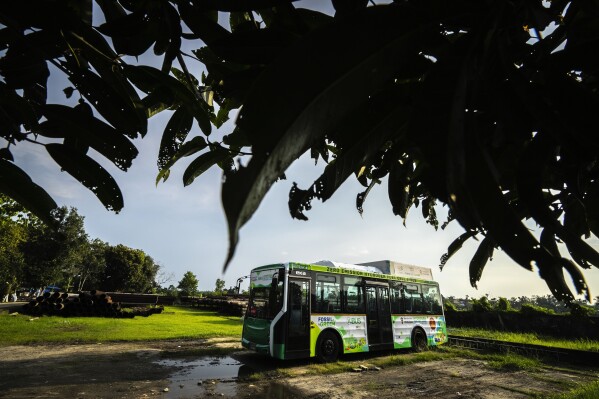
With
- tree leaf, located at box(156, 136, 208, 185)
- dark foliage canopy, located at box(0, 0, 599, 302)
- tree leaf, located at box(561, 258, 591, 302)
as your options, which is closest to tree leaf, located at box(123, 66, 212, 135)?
dark foliage canopy, located at box(0, 0, 599, 302)

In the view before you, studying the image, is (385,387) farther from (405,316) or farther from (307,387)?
(405,316)

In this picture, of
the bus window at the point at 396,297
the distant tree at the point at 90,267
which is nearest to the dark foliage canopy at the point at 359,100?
the bus window at the point at 396,297

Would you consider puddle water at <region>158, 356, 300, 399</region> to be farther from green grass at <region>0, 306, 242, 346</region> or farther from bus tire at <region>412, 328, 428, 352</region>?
bus tire at <region>412, 328, 428, 352</region>

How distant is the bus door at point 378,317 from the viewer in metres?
9.73

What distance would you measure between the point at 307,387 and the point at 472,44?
6979mm

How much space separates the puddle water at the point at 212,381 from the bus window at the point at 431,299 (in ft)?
22.3

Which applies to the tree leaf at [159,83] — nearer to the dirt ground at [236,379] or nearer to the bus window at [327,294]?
the dirt ground at [236,379]

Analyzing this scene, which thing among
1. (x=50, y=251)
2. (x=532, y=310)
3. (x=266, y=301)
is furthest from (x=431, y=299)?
(x=50, y=251)

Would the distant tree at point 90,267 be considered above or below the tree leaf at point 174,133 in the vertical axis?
above

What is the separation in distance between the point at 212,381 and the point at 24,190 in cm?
662

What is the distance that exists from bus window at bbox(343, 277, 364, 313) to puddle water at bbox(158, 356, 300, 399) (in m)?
3.12

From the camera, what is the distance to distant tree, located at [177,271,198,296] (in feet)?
171

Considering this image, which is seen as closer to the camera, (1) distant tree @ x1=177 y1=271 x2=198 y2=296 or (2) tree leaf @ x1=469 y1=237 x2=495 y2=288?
(2) tree leaf @ x1=469 y1=237 x2=495 y2=288

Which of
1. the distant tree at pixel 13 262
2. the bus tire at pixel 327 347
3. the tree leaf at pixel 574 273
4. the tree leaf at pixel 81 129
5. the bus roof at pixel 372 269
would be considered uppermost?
the distant tree at pixel 13 262
